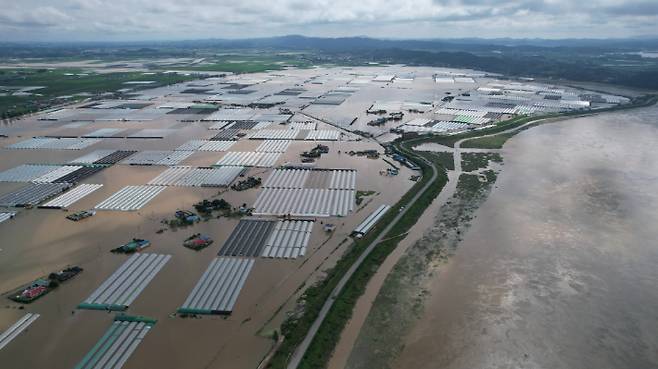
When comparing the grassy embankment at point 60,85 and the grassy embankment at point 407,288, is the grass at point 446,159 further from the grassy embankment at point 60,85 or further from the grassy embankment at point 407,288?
the grassy embankment at point 60,85

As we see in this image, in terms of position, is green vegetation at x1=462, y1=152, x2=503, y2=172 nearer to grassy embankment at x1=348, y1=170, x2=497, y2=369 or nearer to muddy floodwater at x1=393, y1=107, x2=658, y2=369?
muddy floodwater at x1=393, y1=107, x2=658, y2=369

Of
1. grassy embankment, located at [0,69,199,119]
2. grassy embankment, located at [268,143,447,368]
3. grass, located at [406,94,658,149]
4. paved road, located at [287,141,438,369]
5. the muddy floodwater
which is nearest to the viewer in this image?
paved road, located at [287,141,438,369]

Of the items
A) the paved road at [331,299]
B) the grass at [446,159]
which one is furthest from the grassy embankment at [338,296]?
the grass at [446,159]

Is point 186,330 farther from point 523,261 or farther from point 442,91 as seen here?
point 442,91

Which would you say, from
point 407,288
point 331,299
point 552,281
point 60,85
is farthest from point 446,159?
point 60,85

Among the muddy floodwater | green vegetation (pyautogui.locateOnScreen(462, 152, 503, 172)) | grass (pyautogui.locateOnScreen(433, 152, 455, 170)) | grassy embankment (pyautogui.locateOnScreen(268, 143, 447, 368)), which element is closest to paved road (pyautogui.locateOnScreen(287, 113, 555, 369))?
grassy embankment (pyautogui.locateOnScreen(268, 143, 447, 368))

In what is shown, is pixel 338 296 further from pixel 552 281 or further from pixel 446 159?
pixel 446 159

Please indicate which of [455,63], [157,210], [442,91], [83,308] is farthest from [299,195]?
[455,63]

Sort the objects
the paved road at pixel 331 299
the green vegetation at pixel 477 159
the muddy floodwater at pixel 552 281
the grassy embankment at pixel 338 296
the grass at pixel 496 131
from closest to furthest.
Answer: the paved road at pixel 331 299 < the grassy embankment at pixel 338 296 < the muddy floodwater at pixel 552 281 < the green vegetation at pixel 477 159 < the grass at pixel 496 131
